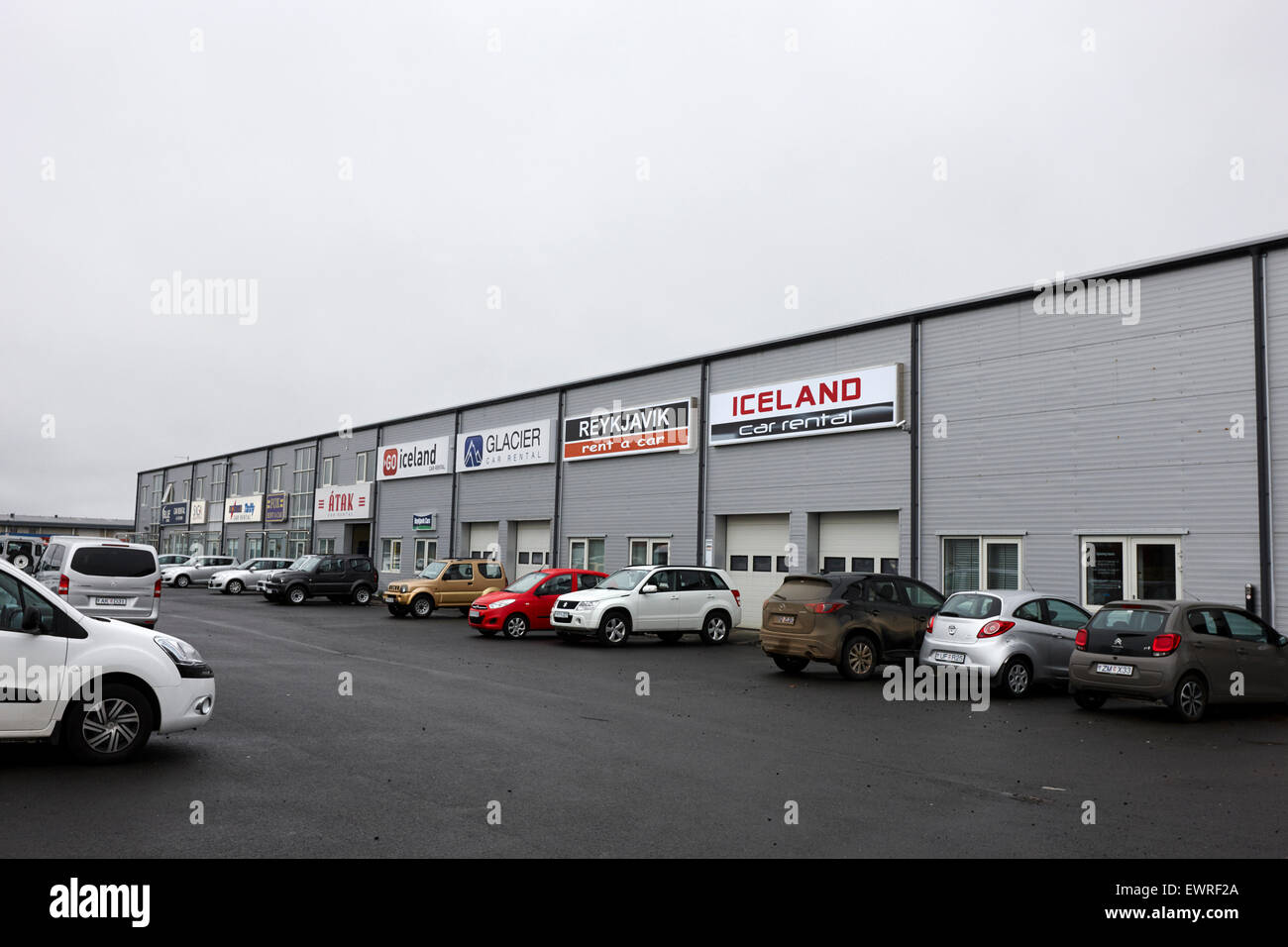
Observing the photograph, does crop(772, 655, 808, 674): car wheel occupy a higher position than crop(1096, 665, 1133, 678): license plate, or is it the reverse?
crop(1096, 665, 1133, 678): license plate

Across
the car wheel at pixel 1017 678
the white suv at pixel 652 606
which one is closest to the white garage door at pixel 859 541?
the white suv at pixel 652 606

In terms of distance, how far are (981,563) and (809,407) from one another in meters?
6.38

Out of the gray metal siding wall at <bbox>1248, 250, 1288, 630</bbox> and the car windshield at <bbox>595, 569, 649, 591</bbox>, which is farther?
the car windshield at <bbox>595, 569, 649, 591</bbox>

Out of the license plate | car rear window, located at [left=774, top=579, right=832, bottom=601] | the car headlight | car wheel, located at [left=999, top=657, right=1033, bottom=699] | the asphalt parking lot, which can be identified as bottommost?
the asphalt parking lot

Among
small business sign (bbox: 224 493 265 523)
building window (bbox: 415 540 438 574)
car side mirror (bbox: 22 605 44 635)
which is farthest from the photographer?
small business sign (bbox: 224 493 265 523)

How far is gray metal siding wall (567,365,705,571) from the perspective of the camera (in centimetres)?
2928

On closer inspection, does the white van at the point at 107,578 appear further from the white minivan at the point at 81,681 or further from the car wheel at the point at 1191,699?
the car wheel at the point at 1191,699

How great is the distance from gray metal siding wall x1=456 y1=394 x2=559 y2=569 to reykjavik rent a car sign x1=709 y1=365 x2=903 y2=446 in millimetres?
9539

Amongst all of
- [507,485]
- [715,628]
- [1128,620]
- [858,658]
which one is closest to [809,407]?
[715,628]

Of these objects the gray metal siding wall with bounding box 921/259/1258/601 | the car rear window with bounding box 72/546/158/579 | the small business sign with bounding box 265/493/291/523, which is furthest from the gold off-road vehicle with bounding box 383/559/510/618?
the small business sign with bounding box 265/493/291/523

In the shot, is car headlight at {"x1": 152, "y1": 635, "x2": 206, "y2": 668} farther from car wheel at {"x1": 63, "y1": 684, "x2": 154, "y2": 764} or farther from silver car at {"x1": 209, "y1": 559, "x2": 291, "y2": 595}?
silver car at {"x1": 209, "y1": 559, "x2": 291, "y2": 595}

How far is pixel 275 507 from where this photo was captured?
58.1 m

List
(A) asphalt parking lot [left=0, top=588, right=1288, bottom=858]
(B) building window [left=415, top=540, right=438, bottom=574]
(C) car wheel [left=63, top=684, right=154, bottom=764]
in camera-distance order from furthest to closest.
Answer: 1. (B) building window [left=415, top=540, right=438, bottom=574]
2. (C) car wheel [left=63, top=684, right=154, bottom=764]
3. (A) asphalt parking lot [left=0, top=588, right=1288, bottom=858]
